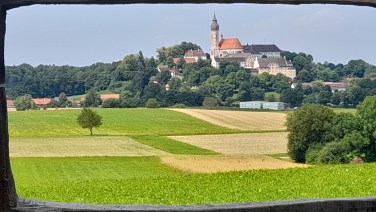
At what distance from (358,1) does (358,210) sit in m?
0.54

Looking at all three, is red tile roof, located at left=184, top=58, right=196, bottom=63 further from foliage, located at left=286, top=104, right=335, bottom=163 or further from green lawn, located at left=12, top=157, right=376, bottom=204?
green lawn, located at left=12, top=157, right=376, bottom=204

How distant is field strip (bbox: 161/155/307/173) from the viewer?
7.73m

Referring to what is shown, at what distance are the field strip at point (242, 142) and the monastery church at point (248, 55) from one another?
90.3 inches

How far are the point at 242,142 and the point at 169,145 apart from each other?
1.00m

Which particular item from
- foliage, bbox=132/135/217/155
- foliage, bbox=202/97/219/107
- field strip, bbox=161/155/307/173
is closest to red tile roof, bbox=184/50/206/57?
foliage, bbox=202/97/219/107

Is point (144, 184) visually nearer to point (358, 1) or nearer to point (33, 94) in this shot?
point (33, 94)

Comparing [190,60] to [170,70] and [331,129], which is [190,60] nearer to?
[170,70]

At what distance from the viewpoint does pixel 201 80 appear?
13.9 ft

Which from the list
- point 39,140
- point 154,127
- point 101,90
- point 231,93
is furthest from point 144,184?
point 101,90

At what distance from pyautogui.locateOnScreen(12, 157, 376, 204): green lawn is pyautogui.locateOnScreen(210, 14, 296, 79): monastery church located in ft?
4.66

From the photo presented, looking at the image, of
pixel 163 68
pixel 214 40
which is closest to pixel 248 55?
pixel 163 68

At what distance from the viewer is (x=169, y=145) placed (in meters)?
7.59

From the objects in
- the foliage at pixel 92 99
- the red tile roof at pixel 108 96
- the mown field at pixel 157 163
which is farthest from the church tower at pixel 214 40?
the mown field at pixel 157 163

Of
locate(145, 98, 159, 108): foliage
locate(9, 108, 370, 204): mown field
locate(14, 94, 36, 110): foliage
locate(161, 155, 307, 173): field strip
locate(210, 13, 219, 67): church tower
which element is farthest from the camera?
locate(161, 155, 307, 173): field strip
